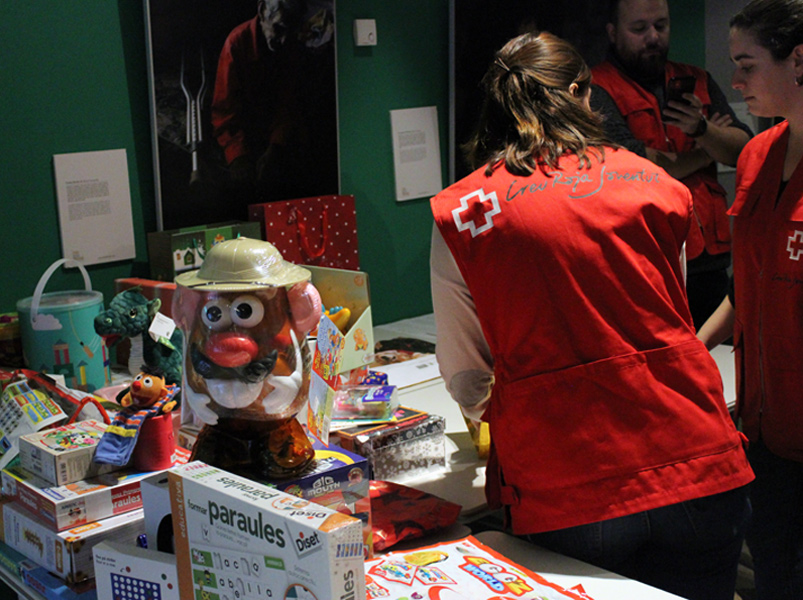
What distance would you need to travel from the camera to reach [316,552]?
77 cm

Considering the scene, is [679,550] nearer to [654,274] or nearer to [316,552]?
[654,274]

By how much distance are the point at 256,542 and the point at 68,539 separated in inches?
17.5

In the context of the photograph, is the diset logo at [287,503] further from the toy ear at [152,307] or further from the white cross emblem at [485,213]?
the toy ear at [152,307]

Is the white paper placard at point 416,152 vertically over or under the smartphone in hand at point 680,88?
under

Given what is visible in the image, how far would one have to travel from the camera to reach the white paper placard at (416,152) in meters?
2.78

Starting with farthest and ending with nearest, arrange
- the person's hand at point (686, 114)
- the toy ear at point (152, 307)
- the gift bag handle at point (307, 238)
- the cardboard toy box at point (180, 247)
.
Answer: the person's hand at point (686, 114) → the gift bag handle at point (307, 238) → the cardboard toy box at point (180, 247) → the toy ear at point (152, 307)

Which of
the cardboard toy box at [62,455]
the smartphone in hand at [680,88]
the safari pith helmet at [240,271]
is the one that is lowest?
the cardboard toy box at [62,455]

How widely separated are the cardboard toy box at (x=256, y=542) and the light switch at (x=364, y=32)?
1.92 metres

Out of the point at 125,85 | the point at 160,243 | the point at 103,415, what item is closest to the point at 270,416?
the point at 103,415

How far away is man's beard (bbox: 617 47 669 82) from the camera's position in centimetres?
261

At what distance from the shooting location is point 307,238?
7.86 ft

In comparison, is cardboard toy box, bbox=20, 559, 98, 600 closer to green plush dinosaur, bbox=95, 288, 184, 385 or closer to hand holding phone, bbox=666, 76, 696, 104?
green plush dinosaur, bbox=95, 288, 184, 385

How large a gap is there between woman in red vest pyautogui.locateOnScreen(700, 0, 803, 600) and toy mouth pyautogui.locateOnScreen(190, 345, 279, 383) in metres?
0.97

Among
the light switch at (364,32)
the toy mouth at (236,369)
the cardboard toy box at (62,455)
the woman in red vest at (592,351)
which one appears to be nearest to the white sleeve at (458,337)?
the woman in red vest at (592,351)
